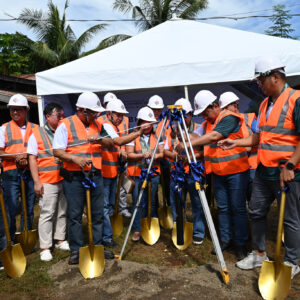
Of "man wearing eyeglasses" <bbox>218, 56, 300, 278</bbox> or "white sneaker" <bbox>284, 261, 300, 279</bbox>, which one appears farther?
"white sneaker" <bbox>284, 261, 300, 279</bbox>

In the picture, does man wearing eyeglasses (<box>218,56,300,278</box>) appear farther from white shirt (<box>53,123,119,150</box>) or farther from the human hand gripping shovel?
white shirt (<box>53,123,119,150</box>)

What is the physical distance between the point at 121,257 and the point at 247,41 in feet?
19.0

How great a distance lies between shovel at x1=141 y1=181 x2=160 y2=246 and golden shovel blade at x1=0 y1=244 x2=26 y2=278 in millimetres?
1655

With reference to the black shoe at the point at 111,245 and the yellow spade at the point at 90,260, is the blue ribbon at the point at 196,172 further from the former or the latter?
the black shoe at the point at 111,245

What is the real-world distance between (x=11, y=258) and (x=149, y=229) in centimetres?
187

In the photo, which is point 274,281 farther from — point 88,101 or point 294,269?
point 88,101

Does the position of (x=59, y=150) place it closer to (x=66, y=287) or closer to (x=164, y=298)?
(x=66, y=287)

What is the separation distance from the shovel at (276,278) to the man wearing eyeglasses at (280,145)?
0.17 meters

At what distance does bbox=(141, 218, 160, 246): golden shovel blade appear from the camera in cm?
439

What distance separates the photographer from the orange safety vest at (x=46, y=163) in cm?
396

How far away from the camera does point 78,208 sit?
3.55m

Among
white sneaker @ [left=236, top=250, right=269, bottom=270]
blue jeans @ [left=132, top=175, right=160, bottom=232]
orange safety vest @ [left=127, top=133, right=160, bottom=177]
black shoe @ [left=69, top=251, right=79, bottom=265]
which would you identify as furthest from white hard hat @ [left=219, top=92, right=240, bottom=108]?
black shoe @ [left=69, top=251, right=79, bottom=265]

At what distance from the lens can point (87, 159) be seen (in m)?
3.45

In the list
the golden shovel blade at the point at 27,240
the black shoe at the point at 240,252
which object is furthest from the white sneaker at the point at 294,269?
the golden shovel blade at the point at 27,240
